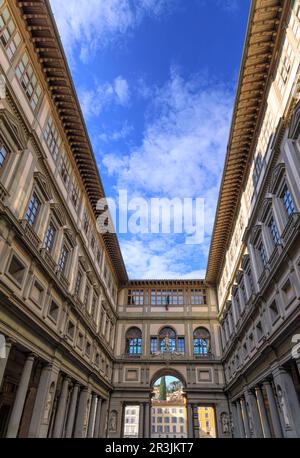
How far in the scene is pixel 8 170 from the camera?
590 inches

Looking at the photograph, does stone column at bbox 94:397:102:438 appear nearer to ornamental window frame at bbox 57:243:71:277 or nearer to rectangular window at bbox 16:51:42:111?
ornamental window frame at bbox 57:243:71:277

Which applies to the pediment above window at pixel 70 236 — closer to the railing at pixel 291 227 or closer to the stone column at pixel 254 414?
the railing at pixel 291 227

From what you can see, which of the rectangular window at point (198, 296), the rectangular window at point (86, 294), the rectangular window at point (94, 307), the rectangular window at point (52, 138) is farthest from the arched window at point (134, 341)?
the rectangular window at point (52, 138)

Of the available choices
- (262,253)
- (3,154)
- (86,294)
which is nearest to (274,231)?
(262,253)

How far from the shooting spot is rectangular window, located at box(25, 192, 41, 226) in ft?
56.7

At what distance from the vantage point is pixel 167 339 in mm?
38812

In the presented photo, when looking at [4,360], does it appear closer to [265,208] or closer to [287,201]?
[287,201]

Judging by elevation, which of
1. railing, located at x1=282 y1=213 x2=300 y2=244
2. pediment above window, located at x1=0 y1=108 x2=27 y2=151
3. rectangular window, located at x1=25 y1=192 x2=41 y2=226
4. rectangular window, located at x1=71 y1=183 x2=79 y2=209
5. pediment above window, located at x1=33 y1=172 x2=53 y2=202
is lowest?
railing, located at x1=282 y1=213 x2=300 y2=244

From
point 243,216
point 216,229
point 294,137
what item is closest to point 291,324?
point 294,137

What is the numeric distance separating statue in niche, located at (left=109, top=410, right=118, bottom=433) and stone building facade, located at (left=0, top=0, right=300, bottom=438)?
0.26 meters

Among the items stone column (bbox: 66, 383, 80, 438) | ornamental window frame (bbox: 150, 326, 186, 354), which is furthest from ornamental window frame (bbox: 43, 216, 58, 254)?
ornamental window frame (bbox: 150, 326, 186, 354)

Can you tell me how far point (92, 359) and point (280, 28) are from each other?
27606 mm

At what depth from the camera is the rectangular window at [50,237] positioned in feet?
64.6

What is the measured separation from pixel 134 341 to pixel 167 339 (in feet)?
13.7
